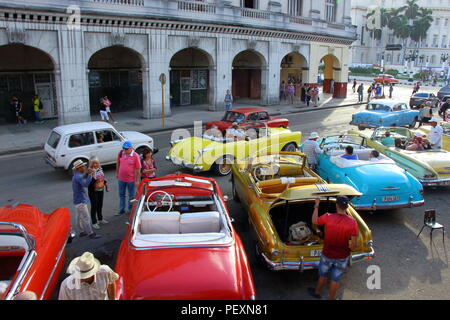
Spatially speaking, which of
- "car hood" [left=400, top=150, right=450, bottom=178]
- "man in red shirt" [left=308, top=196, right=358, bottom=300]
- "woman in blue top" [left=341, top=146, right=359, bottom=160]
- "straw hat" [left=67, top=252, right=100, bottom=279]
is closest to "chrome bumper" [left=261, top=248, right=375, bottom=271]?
"man in red shirt" [left=308, top=196, right=358, bottom=300]

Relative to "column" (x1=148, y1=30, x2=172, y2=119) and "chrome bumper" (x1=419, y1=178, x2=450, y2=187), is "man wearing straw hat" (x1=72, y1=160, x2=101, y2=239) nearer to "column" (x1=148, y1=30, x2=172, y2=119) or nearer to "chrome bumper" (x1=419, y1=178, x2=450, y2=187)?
"chrome bumper" (x1=419, y1=178, x2=450, y2=187)

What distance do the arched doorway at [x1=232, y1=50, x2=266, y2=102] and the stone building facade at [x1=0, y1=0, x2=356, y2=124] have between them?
0.28 ft

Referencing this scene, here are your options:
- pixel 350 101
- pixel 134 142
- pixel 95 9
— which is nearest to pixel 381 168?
pixel 134 142

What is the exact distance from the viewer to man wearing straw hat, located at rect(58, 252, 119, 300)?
165 inches

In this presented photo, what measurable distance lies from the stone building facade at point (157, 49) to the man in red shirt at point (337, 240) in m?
16.7

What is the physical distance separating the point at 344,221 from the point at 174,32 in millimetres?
19580

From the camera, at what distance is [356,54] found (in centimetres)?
10525

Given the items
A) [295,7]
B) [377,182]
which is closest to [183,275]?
[377,182]

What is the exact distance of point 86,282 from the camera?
13.9ft

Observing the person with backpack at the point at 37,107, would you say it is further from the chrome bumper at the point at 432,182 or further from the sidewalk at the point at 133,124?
the chrome bumper at the point at 432,182

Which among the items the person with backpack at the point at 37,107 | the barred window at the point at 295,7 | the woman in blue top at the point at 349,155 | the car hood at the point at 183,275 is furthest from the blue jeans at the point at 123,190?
the barred window at the point at 295,7

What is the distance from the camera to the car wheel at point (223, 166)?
1134 cm

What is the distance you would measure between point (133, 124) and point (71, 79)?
147 inches

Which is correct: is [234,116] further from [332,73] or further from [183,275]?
[332,73]
